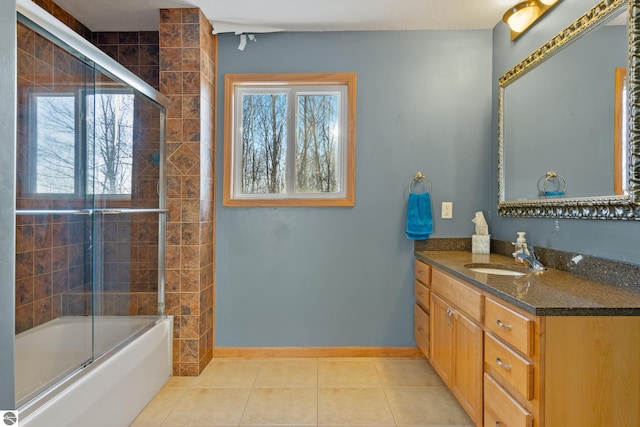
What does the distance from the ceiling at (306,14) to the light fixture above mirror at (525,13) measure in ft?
0.61

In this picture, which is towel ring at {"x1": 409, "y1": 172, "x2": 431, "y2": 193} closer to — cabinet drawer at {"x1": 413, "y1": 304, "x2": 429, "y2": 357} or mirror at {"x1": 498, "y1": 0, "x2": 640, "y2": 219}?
mirror at {"x1": 498, "y1": 0, "x2": 640, "y2": 219}

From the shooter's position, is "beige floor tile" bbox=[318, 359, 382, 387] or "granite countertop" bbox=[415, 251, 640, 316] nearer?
"granite countertop" bbox=[415, 251, 640, 316]

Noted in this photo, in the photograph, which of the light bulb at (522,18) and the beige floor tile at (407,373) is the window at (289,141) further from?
the beige floor tile at (407,373)

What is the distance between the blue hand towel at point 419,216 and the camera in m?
2.59

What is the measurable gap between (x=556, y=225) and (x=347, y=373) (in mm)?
1568

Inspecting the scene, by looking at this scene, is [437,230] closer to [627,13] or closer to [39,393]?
[627,13]

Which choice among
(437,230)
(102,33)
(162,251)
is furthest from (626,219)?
(102,33)

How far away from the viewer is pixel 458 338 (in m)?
1.89

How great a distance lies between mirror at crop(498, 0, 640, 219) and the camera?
1.47m

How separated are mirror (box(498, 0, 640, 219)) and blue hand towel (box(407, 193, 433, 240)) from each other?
504 mm

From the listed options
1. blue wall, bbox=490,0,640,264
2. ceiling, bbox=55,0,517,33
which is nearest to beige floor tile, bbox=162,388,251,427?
blue wall, bbox=490,0,640,264

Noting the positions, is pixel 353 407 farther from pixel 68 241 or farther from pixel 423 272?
pixel 68 241

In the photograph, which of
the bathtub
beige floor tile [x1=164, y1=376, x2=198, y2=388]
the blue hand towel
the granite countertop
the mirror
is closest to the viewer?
the granite countertop

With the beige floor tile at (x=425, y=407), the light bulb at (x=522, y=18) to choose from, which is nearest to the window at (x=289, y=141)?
the light bulb at (x=522, y=18)
